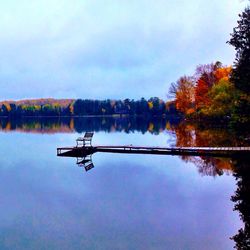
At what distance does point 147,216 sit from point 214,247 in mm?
3692

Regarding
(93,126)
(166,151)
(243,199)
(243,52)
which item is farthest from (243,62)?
(93,126)

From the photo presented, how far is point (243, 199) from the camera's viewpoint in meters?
16.5

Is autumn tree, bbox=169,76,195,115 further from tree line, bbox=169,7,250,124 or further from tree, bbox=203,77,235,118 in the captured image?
tree, bbox=203,77,235,118

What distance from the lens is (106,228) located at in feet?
45.4

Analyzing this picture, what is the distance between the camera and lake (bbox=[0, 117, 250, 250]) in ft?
41.8

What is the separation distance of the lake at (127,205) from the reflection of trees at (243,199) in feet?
0.13

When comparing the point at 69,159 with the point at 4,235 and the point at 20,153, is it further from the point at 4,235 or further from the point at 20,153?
the point at 4,235

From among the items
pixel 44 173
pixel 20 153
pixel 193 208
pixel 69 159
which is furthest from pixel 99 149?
pixel 193 208

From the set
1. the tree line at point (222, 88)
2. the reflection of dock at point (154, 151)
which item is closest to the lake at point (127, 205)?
the reflection of dock at point (154, 151)

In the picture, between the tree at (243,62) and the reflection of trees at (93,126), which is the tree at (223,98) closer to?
the reflection of trees at (93,126)

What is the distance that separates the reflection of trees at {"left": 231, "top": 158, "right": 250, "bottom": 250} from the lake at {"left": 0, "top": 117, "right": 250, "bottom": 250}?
41 millimetres

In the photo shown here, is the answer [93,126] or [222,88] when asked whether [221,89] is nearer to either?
[222,88]

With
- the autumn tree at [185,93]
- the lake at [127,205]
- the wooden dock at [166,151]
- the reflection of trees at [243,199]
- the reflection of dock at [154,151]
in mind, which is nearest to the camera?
the reflection of trees at [243,199]

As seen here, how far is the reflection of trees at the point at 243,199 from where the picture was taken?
479 inches
